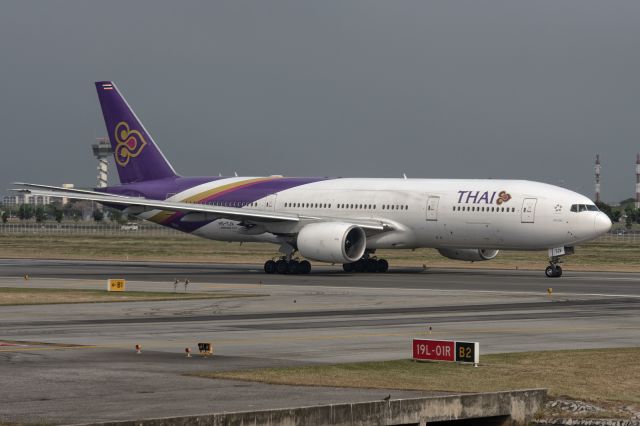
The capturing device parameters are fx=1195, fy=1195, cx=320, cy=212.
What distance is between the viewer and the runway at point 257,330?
770 inches

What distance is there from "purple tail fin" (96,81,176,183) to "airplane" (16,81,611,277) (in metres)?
0.06

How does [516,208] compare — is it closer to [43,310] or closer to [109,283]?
[109,283]

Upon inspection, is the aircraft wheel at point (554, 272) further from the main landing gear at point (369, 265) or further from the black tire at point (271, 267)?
the black tire at point (271, 267)

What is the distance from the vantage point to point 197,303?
41.8 m

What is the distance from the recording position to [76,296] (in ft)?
146

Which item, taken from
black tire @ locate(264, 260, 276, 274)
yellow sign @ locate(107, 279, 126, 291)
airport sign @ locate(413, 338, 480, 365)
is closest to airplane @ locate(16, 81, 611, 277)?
black tire @ locate(264, 260, 276, 274)

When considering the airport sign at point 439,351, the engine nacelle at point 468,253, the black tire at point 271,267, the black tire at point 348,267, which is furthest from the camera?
the black tire at point 348,267

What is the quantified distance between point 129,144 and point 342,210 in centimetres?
1551

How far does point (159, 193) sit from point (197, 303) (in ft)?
92.8

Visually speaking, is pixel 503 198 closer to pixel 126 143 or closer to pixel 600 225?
pixel 600 225

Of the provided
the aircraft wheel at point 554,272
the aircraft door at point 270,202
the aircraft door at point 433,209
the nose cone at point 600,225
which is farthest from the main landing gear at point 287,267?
the nose cone at point 600,225

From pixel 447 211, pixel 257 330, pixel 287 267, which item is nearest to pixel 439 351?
pixel 257 330

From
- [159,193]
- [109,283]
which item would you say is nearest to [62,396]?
[109,283]

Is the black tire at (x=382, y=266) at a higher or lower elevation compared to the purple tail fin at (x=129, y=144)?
lower
